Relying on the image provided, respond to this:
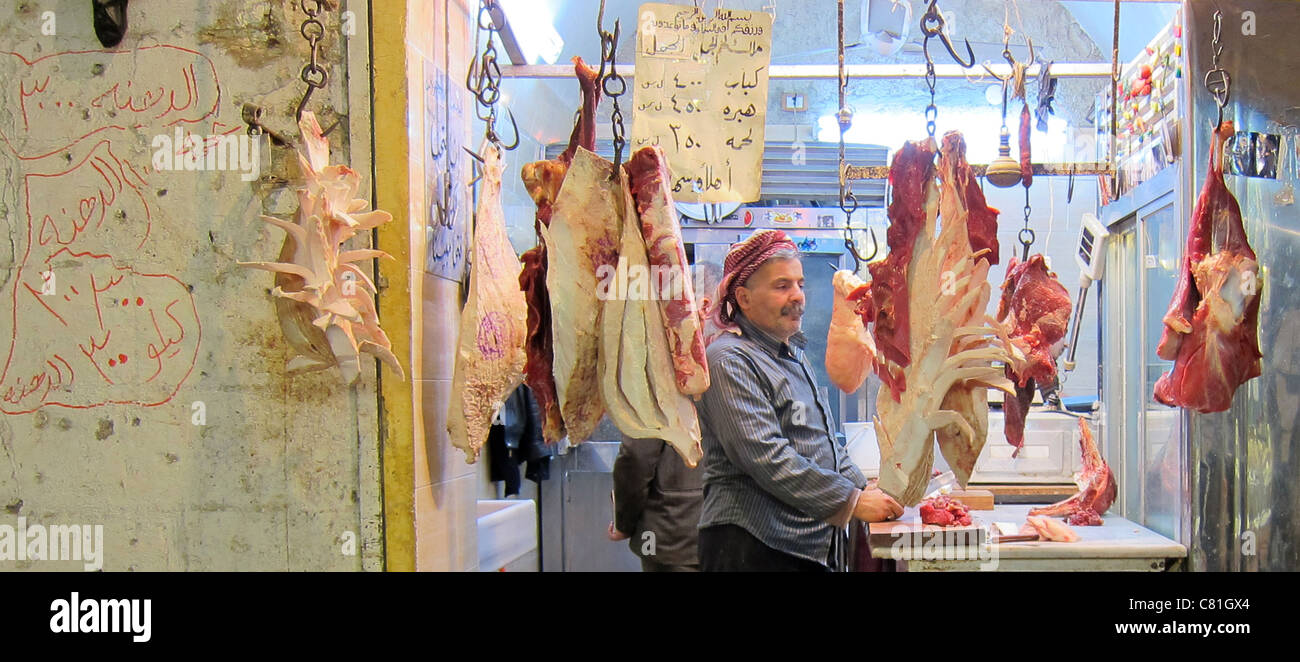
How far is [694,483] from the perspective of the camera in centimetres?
411

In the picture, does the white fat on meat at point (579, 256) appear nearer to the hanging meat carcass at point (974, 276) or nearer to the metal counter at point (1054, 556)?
the hanging meat carcass at point (974, 276)

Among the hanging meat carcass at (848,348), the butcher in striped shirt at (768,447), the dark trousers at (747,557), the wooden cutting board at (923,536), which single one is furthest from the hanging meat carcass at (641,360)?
the wooden cutting board at (923,536)

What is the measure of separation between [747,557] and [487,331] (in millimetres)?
1381

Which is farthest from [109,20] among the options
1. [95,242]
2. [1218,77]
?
[1218,77]

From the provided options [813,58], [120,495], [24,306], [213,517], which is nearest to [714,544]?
[213,517]

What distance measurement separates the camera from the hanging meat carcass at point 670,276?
7.34 feet

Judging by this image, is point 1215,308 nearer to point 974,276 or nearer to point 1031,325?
point 1031,325

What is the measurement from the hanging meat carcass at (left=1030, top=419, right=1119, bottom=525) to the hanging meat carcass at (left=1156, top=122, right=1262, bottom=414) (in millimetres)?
1042

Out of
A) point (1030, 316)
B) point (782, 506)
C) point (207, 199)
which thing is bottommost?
point (782, 506)

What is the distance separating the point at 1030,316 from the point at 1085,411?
2634mm

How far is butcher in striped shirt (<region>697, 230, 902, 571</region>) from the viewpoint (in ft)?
9.92

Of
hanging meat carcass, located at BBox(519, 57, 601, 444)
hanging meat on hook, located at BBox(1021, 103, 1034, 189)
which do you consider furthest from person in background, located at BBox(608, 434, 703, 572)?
hanging meat on hook, located at BBox(1021, 103, 1034, 189)

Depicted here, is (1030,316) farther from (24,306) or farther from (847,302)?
(24,306)

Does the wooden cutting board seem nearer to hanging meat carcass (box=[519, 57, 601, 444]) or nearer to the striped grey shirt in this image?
the striped grey shirt
